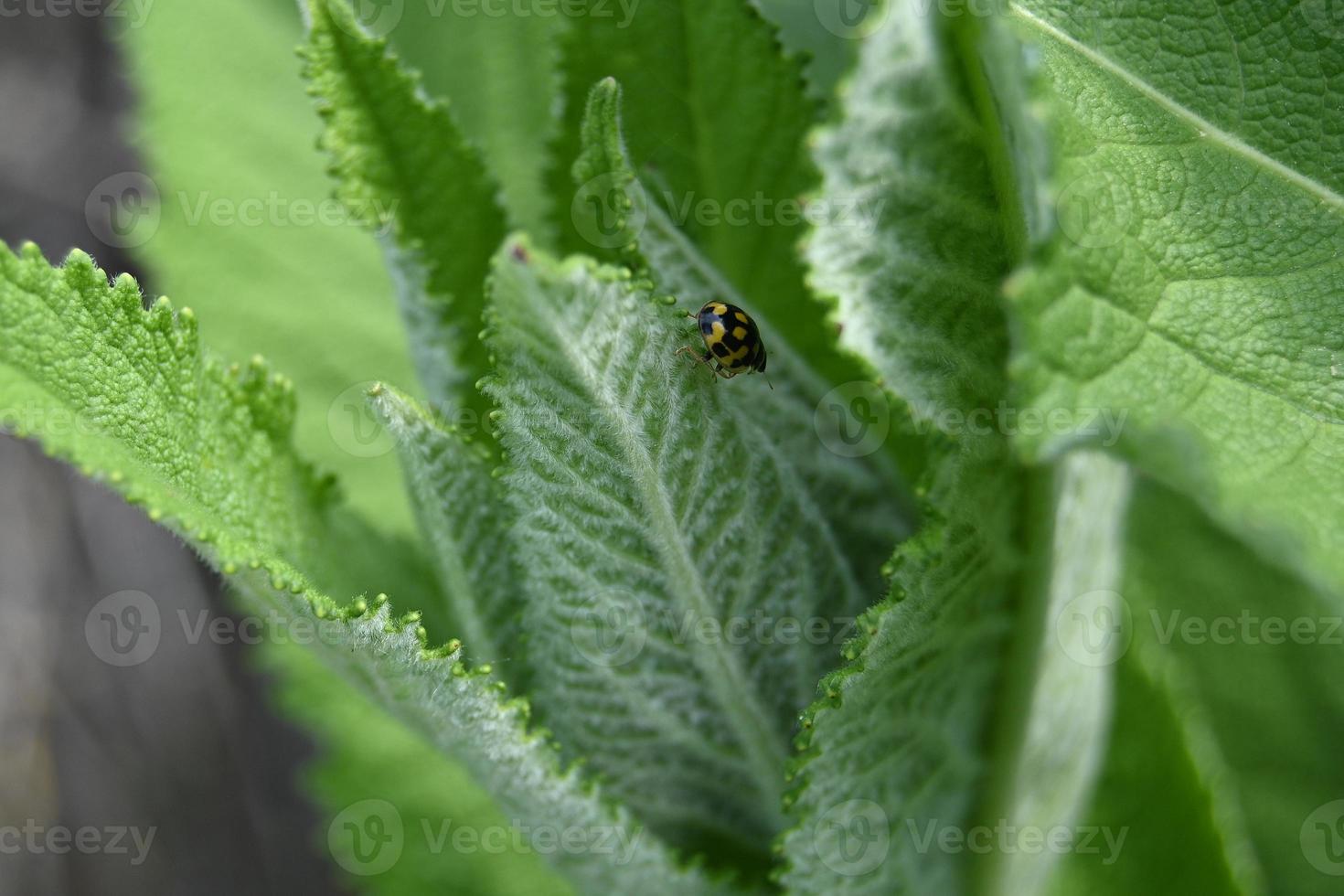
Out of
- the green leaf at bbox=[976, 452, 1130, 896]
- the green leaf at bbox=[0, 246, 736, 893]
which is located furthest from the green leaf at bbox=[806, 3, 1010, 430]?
the green leaf at bbox=[0, 246, 736, 893]

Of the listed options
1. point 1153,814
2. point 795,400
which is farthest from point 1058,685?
point 795,400

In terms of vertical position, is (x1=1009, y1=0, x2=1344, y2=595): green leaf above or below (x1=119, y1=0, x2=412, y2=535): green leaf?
below

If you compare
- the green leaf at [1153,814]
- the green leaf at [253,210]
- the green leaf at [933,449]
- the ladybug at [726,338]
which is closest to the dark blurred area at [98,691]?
the green leaf at [253,210]

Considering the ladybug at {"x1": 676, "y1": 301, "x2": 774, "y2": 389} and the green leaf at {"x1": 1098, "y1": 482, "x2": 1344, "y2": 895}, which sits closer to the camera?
the ladybug at {"x1": 676, "y1": 301, "x2": 774, "y2": 389}

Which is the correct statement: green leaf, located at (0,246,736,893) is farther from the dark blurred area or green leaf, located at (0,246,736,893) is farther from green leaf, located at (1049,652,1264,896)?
the dark blurred area

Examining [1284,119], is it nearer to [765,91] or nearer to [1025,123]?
[1025,123]

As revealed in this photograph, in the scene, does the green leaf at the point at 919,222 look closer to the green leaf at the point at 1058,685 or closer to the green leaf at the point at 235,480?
the green leaf at the point at 1058,685

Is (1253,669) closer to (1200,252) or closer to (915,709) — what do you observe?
(915,709)

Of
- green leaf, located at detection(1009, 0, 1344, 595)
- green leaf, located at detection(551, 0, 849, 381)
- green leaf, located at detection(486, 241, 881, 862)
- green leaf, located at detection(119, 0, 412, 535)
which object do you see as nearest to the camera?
green leaf, located at detection(1009, 0, 1344, 595)

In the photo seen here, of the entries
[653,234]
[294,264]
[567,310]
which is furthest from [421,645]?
[294,264]
